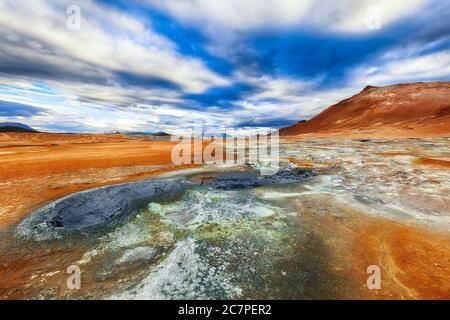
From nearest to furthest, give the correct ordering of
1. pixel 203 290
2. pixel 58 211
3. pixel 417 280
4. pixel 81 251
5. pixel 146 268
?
pixel 203 290 < pixel 417 280 < pixel 146 268 < pixel 81 251 < pixel 58 211

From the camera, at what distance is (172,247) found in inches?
167

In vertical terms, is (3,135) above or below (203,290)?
above

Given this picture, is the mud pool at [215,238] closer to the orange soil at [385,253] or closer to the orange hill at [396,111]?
the orange soil at [385,253]

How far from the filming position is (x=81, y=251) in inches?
170

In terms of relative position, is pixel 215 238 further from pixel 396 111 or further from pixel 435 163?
pixel 396 111

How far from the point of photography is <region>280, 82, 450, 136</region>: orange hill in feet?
117

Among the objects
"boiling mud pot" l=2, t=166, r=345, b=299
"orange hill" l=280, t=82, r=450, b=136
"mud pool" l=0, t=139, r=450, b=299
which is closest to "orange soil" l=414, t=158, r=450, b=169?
"mud pool" l=0, t=139, r=450, b=299

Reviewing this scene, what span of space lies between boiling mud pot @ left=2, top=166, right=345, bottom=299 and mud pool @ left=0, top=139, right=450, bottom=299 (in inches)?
0.7

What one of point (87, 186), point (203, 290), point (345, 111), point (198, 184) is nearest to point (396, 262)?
point (203, 290)

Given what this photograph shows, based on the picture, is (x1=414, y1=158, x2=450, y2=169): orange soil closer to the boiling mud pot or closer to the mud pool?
the mud pool

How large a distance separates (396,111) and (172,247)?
53.9 meters
